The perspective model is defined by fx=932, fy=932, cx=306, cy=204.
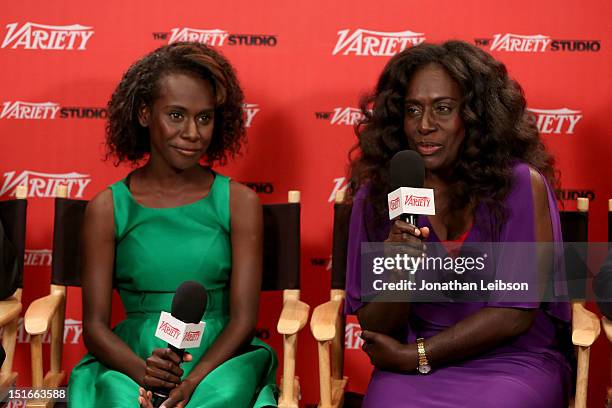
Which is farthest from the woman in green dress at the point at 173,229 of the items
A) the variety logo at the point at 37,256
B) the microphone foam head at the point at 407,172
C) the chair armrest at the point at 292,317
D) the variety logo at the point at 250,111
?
the microphone foam head at the point at 407,172

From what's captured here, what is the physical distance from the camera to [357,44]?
3695mm

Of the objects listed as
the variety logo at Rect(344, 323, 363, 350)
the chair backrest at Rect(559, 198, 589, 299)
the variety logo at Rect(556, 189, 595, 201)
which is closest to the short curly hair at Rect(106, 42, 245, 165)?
the variety logo at Rect(344, 323, 363, 350)

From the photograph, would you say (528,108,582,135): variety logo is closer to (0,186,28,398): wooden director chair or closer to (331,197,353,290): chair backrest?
(331,197,353,290): chair backrest

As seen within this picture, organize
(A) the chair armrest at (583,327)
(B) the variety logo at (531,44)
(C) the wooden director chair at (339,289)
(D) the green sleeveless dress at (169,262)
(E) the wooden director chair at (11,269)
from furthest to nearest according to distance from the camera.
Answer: (B) the variety logo at (531,44) → (C) the wooden director chair at (339,289) → (E) the wooden director chair at (11,269) → (D) the green sleeveless dress at (169,262) → (A) the chair armrest at (583,327)

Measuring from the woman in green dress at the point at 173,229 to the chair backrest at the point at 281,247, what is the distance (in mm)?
234

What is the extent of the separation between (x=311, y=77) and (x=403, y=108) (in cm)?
81

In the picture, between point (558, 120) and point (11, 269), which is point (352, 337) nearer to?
point (558, 120)

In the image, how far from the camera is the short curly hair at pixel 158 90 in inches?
122

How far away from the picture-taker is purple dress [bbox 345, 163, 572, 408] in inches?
102

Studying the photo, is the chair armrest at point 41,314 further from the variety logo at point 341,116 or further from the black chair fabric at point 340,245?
the variety logo at point 341,116

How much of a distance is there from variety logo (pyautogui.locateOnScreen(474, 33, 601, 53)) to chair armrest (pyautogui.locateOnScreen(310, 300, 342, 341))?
4.07 ft

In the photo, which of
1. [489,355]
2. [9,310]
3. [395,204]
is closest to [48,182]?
[9,310]

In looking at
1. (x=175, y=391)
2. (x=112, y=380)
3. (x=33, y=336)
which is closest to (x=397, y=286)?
(x=175, y=391)

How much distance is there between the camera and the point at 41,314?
9.87 feet
